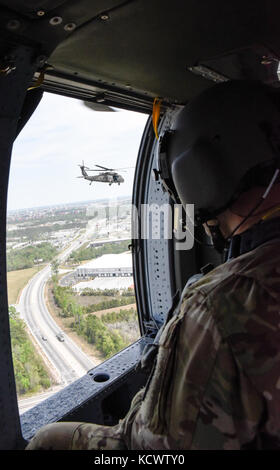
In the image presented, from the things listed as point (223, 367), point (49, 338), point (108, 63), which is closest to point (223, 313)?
point (223, 367)

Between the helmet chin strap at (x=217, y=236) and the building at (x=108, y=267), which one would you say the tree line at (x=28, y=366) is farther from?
the helmet chin strap at (x=217, y=236)

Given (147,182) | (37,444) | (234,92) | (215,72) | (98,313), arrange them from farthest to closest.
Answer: (147,182) < (98,313) < (215,72) < (37,444) < (234,92)

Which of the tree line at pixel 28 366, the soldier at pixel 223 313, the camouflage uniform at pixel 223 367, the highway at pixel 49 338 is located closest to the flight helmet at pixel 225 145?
the soldier at pixel 223 313

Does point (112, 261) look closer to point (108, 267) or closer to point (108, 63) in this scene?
point (108, 267)

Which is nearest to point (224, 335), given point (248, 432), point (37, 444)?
point (248, 432)
